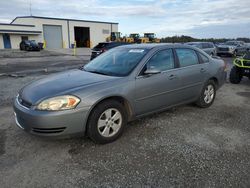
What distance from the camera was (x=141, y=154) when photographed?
133 inches

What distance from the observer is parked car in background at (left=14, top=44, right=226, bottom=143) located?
3.23 meters

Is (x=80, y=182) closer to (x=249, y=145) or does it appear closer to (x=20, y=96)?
(x=20, y=96)

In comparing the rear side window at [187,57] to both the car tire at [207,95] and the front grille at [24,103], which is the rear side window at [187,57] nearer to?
the car tire at [207,95]

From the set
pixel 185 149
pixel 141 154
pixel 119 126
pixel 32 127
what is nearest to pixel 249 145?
pixel 185 149

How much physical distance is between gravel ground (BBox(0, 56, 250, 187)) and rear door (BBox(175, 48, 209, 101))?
24.1 inches

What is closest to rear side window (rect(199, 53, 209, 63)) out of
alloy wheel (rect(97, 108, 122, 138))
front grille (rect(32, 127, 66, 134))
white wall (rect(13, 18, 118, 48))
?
alloy wheel (rect(97, 108, 122, 138))

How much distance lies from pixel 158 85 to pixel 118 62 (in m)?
0.87

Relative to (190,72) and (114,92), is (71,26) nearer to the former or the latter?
(190,72)

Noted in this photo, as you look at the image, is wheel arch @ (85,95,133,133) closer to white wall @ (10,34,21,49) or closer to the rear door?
the rear door

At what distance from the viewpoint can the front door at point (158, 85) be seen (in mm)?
3998

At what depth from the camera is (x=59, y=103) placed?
127 inches

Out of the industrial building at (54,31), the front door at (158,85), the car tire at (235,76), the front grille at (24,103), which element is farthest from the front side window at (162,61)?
the industrial building at (54,31)

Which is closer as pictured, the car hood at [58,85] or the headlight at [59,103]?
the headlight at [59,103]

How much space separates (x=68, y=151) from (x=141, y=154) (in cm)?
109
